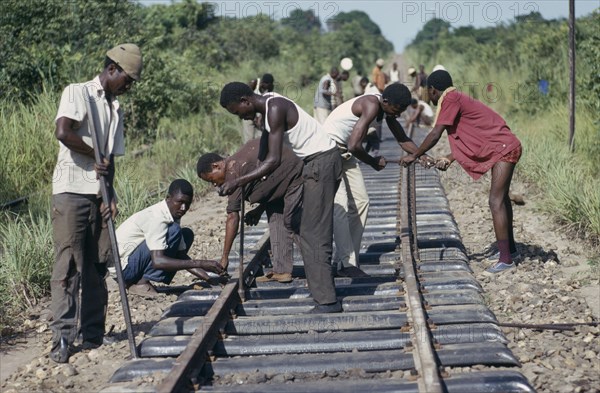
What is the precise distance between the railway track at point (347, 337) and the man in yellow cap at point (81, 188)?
57 centimetres

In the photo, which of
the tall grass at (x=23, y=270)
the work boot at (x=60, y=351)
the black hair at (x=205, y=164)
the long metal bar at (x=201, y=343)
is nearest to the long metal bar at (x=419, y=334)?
the long metal bar at (x=201, y=343)

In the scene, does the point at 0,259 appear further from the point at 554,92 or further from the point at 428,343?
the point at 554,92

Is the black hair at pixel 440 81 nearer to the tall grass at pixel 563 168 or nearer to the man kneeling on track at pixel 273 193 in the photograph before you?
the man kneeling on track at pixel 273 193

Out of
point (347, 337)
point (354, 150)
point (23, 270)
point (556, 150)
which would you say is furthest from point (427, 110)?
point (347, 337)

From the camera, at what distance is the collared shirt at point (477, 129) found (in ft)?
24.6

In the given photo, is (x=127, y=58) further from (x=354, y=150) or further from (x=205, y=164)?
(x=354, y=150)

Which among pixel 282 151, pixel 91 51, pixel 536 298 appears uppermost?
pixel 91 51

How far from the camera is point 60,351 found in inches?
217

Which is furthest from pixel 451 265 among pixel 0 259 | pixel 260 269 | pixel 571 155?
pixel 571 155

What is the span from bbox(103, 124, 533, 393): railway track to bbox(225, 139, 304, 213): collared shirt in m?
0.68

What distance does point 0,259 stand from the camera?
24.5 feet

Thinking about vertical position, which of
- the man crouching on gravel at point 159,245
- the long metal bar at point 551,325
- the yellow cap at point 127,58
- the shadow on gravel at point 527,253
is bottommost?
the shadow on gravel at point 527,253

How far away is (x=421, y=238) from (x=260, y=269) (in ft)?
6.41

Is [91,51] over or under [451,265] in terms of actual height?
over
